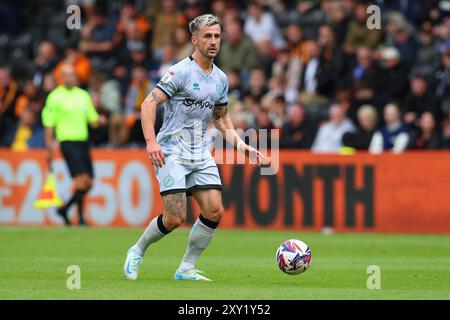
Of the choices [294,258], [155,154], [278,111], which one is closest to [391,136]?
[278,111]

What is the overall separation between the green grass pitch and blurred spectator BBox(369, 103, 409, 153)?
2.10 m

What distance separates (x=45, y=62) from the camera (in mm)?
25281

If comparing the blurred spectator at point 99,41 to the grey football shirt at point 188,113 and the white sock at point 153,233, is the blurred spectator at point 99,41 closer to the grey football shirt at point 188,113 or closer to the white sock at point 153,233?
the grey football shirt at point 188,113

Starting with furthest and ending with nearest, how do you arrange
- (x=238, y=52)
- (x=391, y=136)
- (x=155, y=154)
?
(x=238, y=52)
(x=391, y=136)
(x=155, y=154)

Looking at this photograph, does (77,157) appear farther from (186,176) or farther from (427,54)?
(186,176)

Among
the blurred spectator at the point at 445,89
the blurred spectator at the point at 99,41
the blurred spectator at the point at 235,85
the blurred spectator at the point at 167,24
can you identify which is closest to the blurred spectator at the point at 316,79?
the blurred spectator at the point at 235,85

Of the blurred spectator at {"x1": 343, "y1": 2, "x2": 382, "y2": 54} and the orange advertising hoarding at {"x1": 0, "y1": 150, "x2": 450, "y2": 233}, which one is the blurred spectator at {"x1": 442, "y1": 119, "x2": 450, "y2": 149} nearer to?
the orange advertising hoarding at {"x1": 0, "y1": 150, "x2": 450, "y2": 233}

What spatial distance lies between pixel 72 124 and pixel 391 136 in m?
5.54

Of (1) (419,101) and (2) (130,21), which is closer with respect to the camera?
(1) (419,101)

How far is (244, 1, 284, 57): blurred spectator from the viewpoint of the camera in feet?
78.0

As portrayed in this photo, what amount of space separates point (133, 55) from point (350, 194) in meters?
7.03

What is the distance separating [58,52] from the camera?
26500mm

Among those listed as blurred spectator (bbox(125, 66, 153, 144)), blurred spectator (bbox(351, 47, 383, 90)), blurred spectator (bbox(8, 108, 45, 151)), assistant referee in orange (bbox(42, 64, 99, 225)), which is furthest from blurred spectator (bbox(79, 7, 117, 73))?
blurred spectator (bbox(351, 47, 383, 90))
